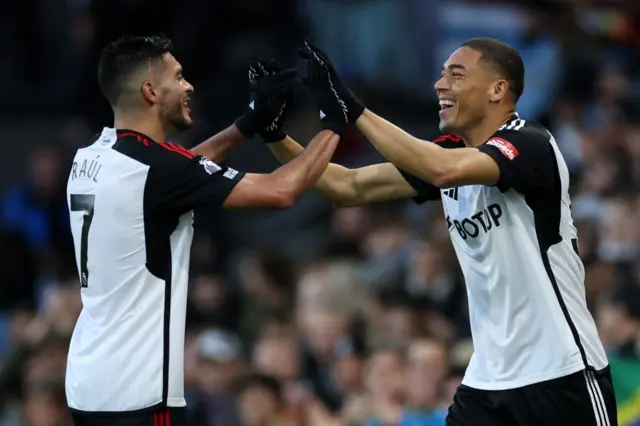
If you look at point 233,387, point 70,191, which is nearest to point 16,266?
point 233,387

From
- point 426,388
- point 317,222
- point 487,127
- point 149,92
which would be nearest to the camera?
point 149,92

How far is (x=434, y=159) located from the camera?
624 centimetres

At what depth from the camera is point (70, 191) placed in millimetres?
6285

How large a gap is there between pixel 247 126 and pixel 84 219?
4.08 ft

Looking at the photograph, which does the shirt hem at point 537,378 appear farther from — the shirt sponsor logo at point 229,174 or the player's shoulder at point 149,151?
the player's shoulder at point 149,151

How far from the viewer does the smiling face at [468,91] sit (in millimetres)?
6637

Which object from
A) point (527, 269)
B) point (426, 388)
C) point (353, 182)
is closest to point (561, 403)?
point (527, 269)

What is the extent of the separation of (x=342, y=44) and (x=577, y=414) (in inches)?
334

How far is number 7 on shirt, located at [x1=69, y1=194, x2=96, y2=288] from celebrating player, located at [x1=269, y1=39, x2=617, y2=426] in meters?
1.21

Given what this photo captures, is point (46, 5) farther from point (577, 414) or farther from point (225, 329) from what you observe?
point (577, 414)

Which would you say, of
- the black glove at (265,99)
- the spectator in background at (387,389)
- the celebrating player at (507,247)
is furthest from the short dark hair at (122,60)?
the spectator in background at (387,389)

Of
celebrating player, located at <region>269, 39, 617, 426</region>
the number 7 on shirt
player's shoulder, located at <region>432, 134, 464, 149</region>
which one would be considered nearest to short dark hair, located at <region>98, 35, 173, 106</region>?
the number 7 on shirt

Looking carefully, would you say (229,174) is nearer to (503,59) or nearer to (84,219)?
(84,219)

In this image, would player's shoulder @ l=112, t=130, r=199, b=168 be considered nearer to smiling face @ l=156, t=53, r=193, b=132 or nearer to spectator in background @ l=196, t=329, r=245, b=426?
smiling face @ l=156, t=53, r=193, b=132
